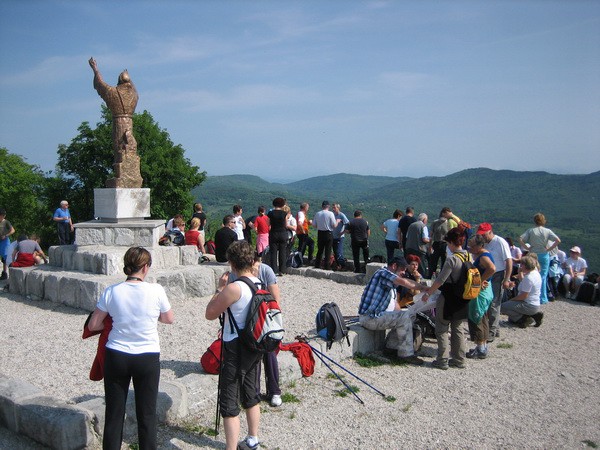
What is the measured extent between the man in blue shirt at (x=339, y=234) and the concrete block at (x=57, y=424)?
844 cm

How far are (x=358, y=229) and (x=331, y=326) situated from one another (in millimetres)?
5768

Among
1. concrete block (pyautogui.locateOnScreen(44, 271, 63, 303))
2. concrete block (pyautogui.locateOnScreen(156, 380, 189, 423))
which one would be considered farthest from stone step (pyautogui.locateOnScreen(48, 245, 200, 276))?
concrete block (pyautogui.locateOnScreen(156, 380, 189, 423))

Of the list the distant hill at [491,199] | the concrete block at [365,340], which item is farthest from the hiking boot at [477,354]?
the distant hill at [491,199]

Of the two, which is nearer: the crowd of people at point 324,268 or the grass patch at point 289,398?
the crowd of people at point 324,268

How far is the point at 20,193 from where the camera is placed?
29.5 meters

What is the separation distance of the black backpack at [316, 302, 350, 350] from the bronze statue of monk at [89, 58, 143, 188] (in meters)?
5.59

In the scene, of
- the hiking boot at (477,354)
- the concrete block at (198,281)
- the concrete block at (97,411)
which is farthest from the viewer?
the concrete block at (198,281)

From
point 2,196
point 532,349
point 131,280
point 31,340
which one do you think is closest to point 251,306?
point 131,280

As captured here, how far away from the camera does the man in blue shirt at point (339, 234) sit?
39.4ft

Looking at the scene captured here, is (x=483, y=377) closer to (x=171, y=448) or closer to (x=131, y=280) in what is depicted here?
(x=171, y=448)

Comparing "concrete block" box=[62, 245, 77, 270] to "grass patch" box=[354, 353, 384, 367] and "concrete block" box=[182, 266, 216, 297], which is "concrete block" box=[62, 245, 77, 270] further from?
"grass patch" box=[354, 353, 384, 367]

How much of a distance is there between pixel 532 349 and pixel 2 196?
29458mm

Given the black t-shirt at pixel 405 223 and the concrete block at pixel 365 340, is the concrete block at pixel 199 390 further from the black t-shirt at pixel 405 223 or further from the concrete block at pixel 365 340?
the black t-shirt at pixel 405 223

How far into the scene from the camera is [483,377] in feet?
19.3
